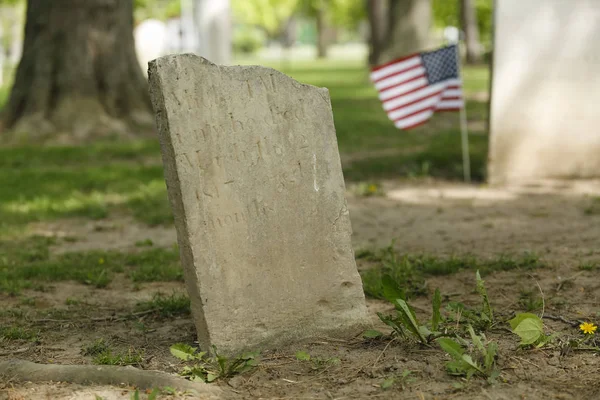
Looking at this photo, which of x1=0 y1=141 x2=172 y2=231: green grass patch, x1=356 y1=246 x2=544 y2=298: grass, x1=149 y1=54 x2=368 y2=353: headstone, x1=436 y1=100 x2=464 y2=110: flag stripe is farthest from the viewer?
x1=436 y1=100 x2=464 y2=110: flag stripe

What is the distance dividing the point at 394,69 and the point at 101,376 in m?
4.87

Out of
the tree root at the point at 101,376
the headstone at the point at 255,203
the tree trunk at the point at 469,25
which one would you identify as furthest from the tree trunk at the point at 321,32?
the tree root at the point at 101,376

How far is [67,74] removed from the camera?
11375mm

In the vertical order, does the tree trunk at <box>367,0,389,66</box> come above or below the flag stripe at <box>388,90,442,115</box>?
above

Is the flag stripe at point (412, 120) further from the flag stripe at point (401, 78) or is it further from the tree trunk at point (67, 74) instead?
the tree trunk at point (67, 74)

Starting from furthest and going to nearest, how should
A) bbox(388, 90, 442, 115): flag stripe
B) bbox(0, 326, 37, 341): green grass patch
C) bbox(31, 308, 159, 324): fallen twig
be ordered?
bbox(388, 90, 442, 115): flag stripe → bbox(31, 308, 159, 324): fallen twig → bbox(0, 326, 37, 341): green grass patch

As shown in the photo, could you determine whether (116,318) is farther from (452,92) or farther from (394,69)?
(452,92)

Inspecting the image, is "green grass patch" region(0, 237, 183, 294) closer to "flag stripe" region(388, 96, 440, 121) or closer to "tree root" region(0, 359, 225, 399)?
"tree root" region(0, 359, 225, 399)

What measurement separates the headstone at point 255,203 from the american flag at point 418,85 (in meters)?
3.73

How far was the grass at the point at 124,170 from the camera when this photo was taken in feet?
24.7

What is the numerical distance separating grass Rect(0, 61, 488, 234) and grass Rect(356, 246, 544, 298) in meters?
2.32

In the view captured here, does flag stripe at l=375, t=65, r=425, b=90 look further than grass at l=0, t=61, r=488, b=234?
Yes

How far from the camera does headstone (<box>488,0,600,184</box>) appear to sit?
7875mm

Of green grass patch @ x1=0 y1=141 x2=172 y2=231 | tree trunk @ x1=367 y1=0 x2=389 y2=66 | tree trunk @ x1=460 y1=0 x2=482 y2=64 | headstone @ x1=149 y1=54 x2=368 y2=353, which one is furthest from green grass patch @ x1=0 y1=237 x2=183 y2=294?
tree trunk @ x1=460 y1=0 x2=482 y2=64
